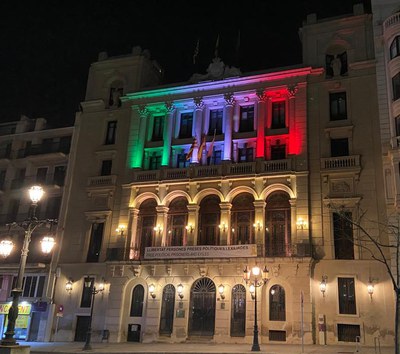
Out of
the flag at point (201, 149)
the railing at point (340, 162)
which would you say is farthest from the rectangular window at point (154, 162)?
the railing at point (340, 162)

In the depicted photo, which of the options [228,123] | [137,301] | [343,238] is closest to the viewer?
[343,238]

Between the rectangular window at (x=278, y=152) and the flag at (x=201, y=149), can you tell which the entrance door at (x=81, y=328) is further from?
the rectangular window at (x=278, y=152)

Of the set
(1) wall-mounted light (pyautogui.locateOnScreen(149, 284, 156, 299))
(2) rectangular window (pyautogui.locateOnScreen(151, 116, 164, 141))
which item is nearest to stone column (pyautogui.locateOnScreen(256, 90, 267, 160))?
(2) rectangular window (pyautogui.locateOnScreen(151, 116, 164, 141))

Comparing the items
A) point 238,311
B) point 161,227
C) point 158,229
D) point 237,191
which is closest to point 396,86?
point 237,191

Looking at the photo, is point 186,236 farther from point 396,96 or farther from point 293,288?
point 396,96

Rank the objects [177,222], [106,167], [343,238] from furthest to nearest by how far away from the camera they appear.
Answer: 1. [106,167]
2. [177,222]
3. [343,238]

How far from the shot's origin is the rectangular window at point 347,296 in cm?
3012

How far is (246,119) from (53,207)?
19333mm

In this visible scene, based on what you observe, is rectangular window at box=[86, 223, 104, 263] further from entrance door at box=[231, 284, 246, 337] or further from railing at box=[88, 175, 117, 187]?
entrance door at box=[231, 284, 246, 337]

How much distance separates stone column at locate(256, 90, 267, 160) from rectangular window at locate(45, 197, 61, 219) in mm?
19054

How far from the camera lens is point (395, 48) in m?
32.7

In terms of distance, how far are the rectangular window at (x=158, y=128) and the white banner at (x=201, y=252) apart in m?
10.3

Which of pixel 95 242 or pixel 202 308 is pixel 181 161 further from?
pixel 202 308

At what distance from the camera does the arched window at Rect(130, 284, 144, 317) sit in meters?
34.6
